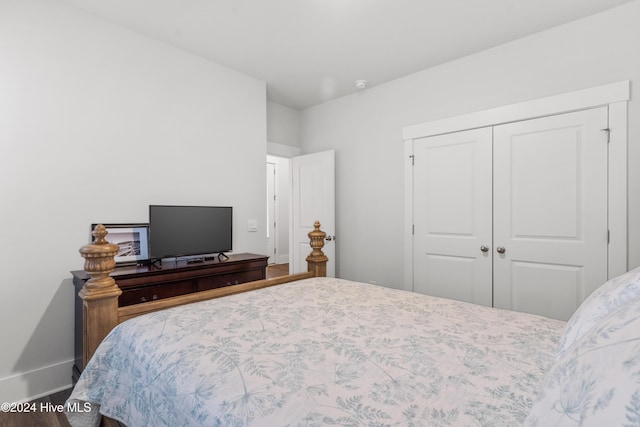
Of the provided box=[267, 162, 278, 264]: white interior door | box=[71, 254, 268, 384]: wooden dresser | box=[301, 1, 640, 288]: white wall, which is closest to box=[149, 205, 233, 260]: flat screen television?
box=[71, 254, 268, 384]: wooden dresser

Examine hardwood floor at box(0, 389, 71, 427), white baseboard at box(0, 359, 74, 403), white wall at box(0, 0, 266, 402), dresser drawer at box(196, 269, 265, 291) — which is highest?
white wall at box(0, 0, 266, 402)

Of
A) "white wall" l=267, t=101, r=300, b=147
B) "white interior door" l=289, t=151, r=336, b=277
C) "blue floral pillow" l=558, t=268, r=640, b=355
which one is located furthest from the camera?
"white wall" l=267, t=101, r=300, b=147

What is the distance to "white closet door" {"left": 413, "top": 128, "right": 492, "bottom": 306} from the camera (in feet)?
10.0

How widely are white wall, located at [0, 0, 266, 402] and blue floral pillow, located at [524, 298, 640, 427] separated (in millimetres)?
2928

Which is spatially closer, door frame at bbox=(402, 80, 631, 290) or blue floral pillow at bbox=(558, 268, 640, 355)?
blue floral pillow at bbox=(558, 268, 640, 355)

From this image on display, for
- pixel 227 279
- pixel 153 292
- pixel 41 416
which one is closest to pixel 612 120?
pixel 227 279

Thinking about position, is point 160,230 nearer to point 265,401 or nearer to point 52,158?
point 52,158

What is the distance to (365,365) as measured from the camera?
1023 millimetres

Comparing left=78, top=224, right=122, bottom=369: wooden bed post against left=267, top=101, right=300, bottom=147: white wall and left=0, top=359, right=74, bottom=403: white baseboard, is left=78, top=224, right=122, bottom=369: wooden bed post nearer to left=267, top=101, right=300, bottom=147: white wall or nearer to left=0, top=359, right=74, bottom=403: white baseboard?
left=0, top=359, right=74, bottom=403: white baseboard

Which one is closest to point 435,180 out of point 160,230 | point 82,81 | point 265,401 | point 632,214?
point 632,214

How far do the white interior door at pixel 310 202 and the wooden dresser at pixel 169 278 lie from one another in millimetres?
1280

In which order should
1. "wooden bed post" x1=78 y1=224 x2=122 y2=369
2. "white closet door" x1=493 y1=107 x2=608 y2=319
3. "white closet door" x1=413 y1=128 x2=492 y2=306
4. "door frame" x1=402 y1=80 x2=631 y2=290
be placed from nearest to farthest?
"wooden bed post" x1=78 y1=224 x2=122 y2=369 < "door frame" x1=402 y1=80 x2=631 y2=290 < "white closet door" x1=493 y1=107 x2=608 y2=319 < "white closet door" x1=413 y1=128 x2=492 y2=306

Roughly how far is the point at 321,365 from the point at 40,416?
85.7 inches

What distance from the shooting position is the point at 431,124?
3.38 metres
